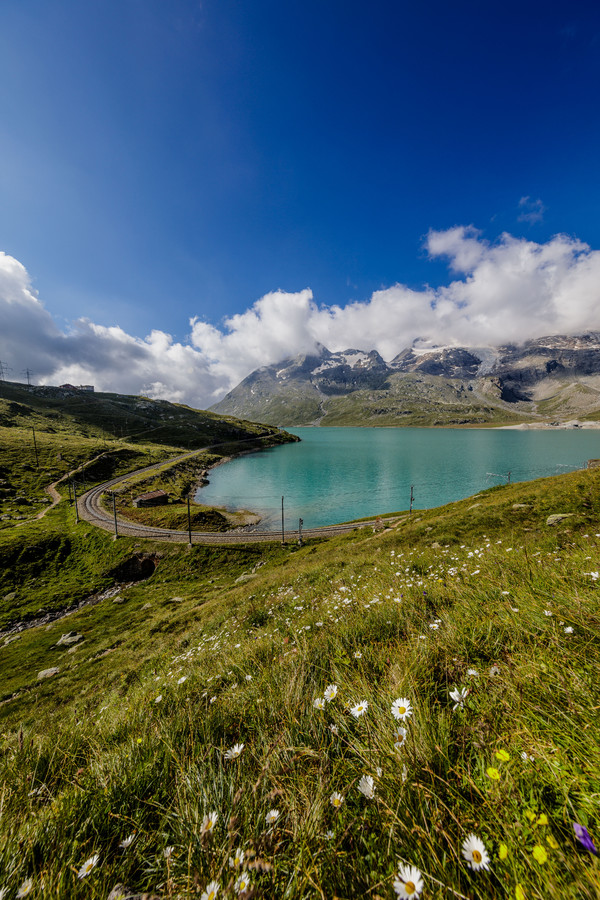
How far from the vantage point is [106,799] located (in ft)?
7.97

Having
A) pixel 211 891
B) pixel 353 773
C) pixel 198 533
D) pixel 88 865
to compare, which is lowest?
pixel 198 533

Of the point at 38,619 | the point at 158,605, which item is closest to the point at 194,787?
the point at 158,605

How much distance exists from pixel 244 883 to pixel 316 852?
0.47 m

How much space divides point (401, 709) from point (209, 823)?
1.71 m

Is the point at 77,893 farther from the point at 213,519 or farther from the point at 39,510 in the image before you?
the point at 39,510

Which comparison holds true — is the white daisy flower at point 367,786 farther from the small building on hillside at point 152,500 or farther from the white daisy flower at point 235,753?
the small building on hillside at point 152,500

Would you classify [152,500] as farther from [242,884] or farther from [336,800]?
[242,884]

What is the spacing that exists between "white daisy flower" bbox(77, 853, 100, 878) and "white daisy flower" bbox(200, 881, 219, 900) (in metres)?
0.81

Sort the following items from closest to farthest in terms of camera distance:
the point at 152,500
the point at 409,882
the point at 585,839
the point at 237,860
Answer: the point at 585,839
the point at 409,882
the point at 237,860
the point at 152,500

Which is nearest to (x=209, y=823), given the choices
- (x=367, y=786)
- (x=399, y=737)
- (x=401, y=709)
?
(x=367, y=786)

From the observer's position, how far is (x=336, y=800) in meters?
2.10

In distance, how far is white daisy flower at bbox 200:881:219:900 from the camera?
5.25ft

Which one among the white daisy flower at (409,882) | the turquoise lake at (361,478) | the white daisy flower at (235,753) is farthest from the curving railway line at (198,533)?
the white daisy flower at (409,882)

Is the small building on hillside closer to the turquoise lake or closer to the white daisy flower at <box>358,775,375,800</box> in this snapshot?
the turquoise lake
